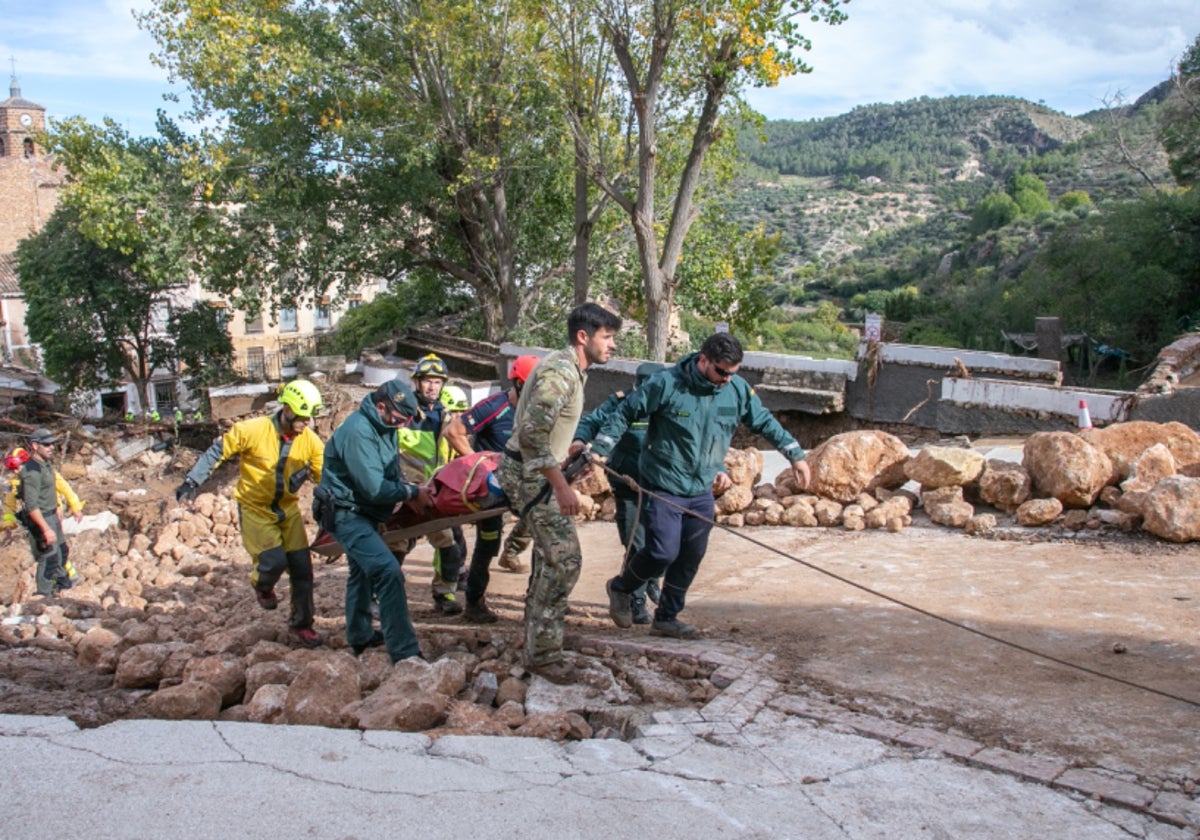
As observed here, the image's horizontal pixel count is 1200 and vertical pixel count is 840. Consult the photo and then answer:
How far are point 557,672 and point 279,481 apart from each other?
91.3 inches

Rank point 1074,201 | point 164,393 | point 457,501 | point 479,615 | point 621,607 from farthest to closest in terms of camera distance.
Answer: point 1074,201
point 164,393
point 479,615
point 621,607
point 457,501

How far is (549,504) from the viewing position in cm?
471

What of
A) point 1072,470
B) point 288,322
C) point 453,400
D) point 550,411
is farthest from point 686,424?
point 288,322

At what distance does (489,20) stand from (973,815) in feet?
62.1

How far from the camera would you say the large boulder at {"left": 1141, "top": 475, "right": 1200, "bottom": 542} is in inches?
253

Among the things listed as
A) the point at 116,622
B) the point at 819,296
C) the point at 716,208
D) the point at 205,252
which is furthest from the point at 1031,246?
the point at 116,622

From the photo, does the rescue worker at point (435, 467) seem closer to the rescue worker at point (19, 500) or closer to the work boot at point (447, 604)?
the work boot at point (447, 604)

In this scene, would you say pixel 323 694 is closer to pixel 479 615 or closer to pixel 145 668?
pixel 145 668

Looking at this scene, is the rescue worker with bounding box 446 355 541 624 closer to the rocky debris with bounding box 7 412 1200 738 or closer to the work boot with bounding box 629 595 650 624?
the rocky debris with bounding box 7 412 1200 738

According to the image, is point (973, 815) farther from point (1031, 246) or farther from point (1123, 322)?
point (1031, 246)

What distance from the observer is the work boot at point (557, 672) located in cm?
461

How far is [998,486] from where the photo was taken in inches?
295

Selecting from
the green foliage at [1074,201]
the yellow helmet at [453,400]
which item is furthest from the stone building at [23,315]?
the green foliage at [1074,201]

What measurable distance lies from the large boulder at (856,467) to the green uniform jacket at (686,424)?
2.82m
